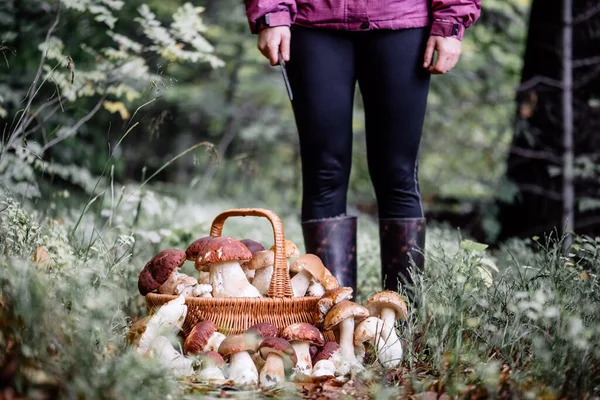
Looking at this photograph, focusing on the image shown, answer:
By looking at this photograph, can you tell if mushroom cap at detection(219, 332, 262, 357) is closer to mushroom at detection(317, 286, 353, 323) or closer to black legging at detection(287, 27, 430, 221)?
mushroom at detection(317, 286, 353, 323)

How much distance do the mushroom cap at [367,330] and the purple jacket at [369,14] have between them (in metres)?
1.19

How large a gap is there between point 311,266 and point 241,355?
47cm

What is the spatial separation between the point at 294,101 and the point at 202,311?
101 centimetres

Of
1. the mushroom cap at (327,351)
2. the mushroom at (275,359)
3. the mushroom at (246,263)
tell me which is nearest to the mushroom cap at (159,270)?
the mushroom at (246,263)

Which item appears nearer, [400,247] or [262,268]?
[262,268]

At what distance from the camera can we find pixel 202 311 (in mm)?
2023

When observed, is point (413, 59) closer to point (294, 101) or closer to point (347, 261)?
point (294, 101)

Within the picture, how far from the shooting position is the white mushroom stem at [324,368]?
1872mm

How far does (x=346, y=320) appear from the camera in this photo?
2.01 m

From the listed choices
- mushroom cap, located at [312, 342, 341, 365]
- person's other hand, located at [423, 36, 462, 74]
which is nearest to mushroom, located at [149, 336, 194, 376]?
mushroom cap, located at [312, 342, 341, 365]

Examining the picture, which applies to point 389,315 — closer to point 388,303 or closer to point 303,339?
point 388,303

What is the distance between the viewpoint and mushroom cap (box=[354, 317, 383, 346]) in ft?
6.53

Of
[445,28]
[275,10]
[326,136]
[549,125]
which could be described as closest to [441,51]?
[445,28]

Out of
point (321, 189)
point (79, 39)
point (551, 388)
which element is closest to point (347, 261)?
point (321, 189)
